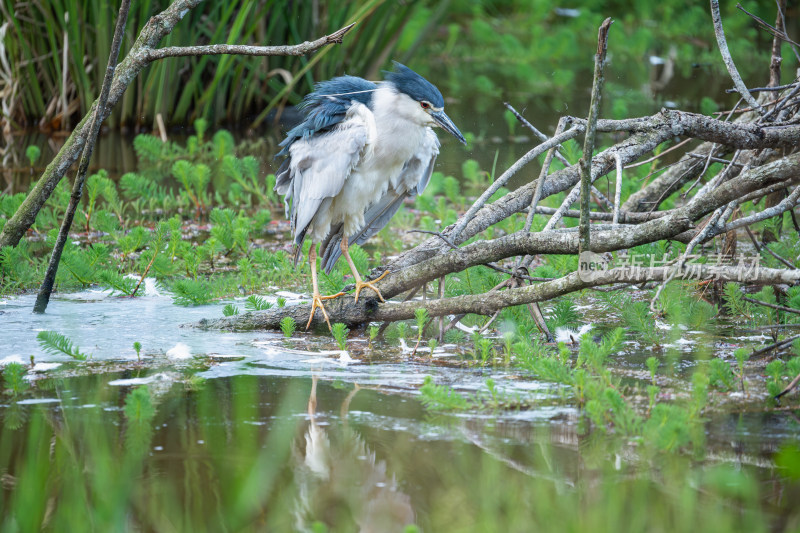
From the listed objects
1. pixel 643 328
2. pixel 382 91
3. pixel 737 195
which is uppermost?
pixel 382 91

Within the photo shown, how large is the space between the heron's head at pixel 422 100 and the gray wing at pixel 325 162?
22 cm

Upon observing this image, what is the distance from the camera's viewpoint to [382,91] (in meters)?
4.48

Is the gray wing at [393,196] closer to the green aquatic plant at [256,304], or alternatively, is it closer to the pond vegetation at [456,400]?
the pond vegetation at [456,400]

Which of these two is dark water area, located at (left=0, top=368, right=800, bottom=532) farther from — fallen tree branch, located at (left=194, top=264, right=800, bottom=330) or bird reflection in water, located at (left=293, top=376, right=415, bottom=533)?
fallen tree branch, located at (left=194, top=264, right=800, bottom=330)

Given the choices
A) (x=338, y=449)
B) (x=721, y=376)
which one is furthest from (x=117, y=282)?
(x=721, y=376)

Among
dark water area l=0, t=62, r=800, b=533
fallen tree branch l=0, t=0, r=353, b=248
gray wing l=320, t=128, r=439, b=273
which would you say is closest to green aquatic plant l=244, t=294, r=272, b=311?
dark water area l=0, t=62, r=800, b=533

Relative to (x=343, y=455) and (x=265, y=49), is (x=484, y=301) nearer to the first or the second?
(x=343, y=455)

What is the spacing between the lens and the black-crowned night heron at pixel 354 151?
4281mm

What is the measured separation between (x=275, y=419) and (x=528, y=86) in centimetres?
979

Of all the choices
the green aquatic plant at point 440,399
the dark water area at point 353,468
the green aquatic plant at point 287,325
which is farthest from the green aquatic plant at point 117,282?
the green aquatic plant at point 440,399

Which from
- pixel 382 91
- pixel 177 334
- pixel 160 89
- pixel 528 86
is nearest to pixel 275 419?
pixel 177 334

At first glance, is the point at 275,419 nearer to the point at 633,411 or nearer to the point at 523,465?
the point at 523,465

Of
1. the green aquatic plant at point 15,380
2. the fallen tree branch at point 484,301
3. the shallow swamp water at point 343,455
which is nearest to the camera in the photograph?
the shallow swamp water at point 343,455

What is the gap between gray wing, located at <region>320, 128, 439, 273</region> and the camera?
4605 mm
